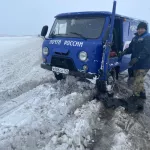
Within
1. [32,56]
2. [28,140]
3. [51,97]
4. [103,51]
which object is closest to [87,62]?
[103,51]

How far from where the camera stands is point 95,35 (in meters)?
6.26

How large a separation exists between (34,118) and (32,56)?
897 cm

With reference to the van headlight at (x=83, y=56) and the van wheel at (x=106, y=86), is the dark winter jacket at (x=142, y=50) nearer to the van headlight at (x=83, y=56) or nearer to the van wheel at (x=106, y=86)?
the van wheel at (x=106, y=86)

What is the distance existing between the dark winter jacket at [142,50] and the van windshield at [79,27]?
117cm

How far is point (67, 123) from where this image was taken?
4723 millimetres

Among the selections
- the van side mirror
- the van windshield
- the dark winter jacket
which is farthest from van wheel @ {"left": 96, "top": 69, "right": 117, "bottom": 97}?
the van side mirror

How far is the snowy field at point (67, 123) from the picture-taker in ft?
13.2

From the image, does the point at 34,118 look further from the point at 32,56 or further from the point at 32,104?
the point at 32,56

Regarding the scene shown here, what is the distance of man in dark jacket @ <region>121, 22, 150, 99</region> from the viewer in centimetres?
622

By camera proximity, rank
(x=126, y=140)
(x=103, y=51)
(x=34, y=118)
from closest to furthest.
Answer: (x=126, y=140) < (x=34, y=118) < (x=103, y=51)

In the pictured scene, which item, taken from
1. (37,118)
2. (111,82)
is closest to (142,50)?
(111,82)

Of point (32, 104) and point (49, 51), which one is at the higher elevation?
point (49, 51)

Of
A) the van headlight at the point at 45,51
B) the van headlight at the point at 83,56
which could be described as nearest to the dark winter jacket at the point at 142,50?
the van headlight at the point at 83,56

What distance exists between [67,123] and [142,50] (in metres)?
3.05
